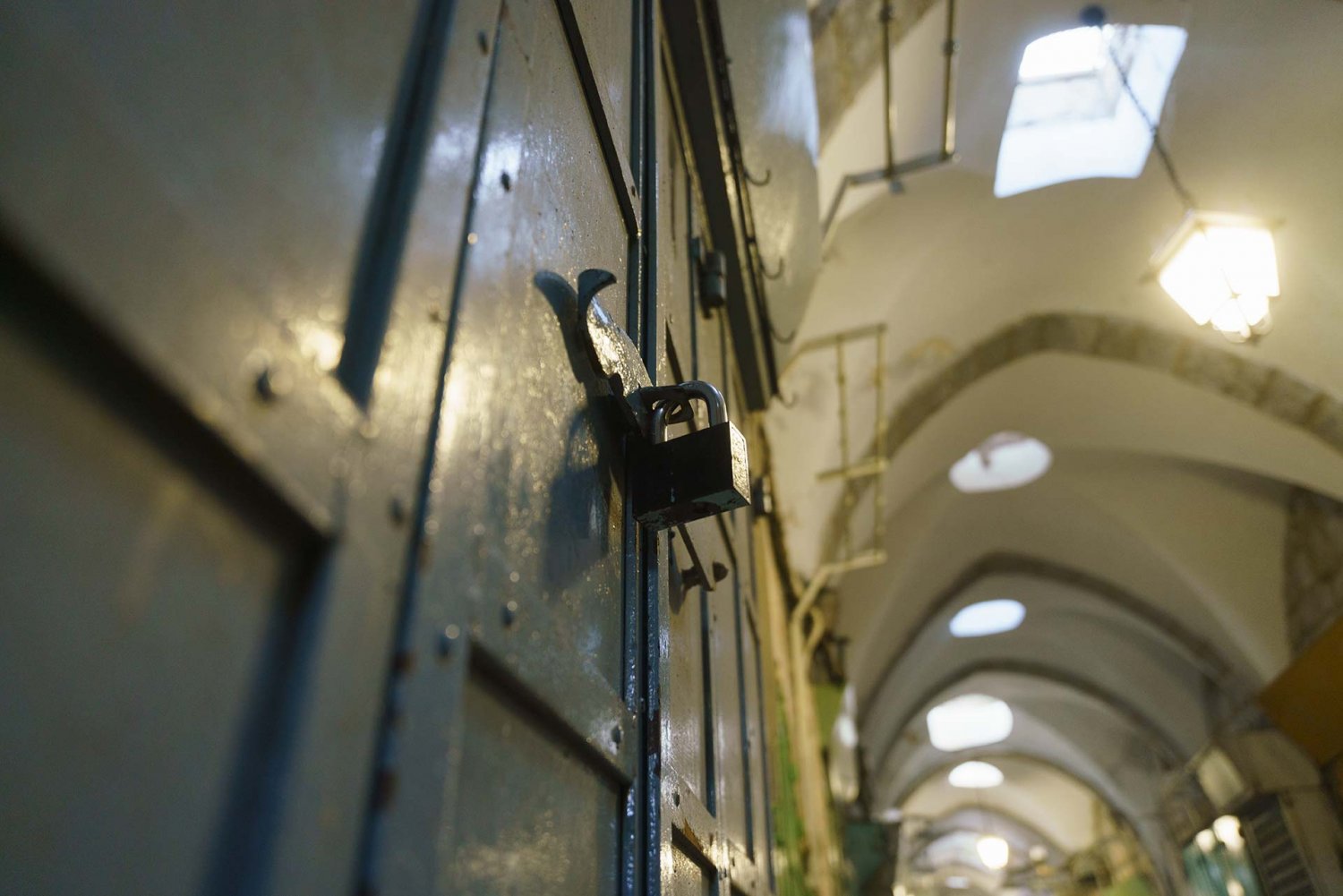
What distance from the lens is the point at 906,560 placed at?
8.76 m

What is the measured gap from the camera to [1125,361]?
23.3ft

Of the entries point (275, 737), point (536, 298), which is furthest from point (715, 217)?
point (275, 737)

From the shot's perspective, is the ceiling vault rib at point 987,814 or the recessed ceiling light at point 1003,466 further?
the ceiling vault rib at point 987,814

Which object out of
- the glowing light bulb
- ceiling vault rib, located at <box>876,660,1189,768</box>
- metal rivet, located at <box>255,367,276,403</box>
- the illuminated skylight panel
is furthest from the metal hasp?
ceiling vault rib, located at <box>876,660,1189,768</box>

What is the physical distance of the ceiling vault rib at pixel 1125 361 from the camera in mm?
6172

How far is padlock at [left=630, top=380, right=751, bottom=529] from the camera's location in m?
1.13

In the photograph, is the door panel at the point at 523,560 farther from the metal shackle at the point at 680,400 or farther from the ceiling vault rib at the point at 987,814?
the ceiling vault rib at the point at 987,814

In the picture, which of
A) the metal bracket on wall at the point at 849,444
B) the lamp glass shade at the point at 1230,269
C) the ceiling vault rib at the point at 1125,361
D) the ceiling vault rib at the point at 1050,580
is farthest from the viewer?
the ceiling vault rib at the point at 1050,580

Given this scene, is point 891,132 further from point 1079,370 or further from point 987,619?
point 987,619

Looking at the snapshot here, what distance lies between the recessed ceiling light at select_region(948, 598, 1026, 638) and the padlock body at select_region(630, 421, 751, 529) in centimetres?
1118

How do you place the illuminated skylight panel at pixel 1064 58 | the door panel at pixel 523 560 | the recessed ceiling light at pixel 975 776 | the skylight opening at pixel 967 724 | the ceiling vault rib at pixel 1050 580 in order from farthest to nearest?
the recessed ceiling light at pixel 975 776
the skylight opening at pixel 967 724
the ceiling vault rib at pixel 1050 580
the illuminated skylight panel at pixel 1064 58
the door panel at pixel 523 560

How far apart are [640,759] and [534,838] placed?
360 mm

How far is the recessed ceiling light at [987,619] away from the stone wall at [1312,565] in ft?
12.7

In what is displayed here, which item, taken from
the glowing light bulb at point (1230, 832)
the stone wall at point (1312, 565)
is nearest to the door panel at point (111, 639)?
the stone wall at point (1312, 565)
